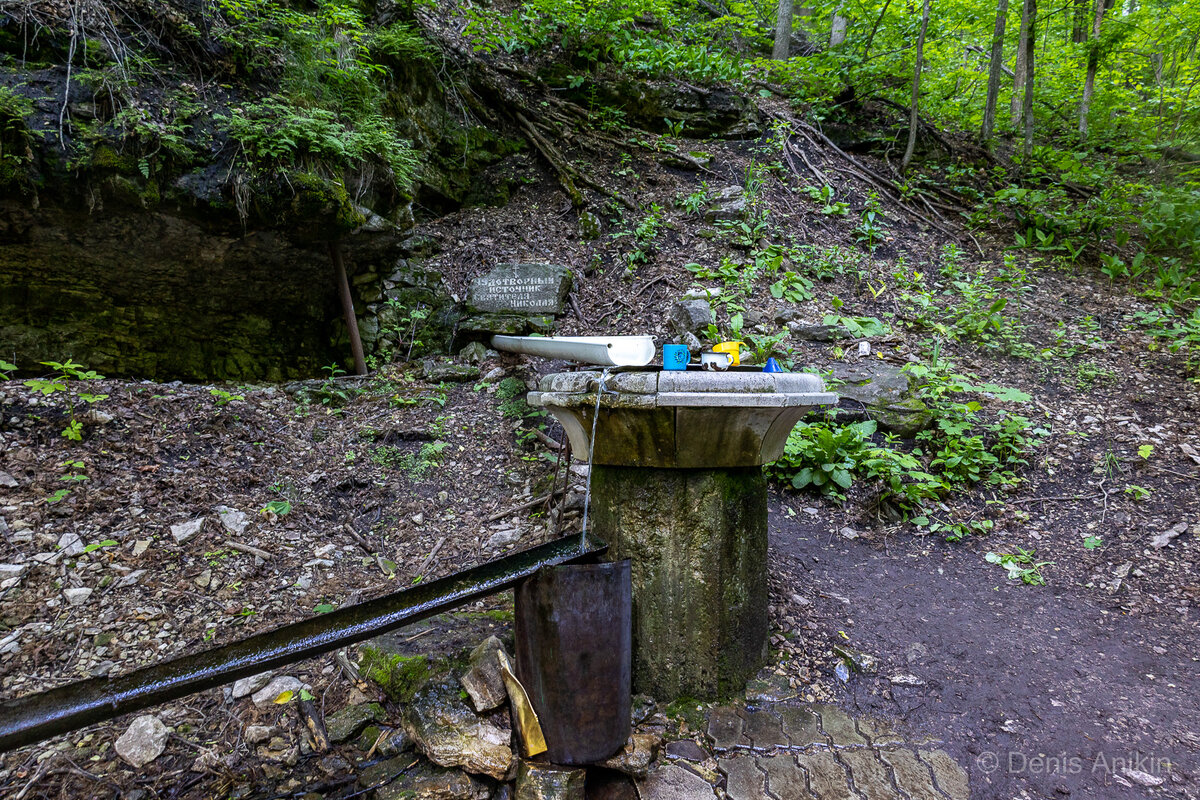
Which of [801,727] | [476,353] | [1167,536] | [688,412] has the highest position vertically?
[688,412]

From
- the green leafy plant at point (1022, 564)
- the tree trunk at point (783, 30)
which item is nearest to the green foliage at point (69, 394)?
the green leafy plant at point (1022, 564)

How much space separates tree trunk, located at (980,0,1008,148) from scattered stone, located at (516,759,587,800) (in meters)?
9.70

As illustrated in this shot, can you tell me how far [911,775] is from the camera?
1.88 metres

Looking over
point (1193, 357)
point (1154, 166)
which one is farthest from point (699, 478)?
point (1154, 166)

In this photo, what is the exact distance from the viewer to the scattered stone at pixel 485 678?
1.96m

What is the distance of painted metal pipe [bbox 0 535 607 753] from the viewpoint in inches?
49.1

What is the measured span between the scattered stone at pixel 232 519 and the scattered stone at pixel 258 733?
1413 millimetres

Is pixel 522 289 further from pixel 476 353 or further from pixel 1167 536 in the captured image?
pixel 1167 536

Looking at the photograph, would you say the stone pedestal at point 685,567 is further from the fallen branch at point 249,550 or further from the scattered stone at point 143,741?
the fallen branch at point 249,550

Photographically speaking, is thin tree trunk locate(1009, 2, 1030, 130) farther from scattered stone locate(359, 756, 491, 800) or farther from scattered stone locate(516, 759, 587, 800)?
scattered stone locate(359, 756, 491, 800)

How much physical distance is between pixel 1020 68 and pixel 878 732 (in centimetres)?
1010

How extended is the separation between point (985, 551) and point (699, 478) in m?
2.35

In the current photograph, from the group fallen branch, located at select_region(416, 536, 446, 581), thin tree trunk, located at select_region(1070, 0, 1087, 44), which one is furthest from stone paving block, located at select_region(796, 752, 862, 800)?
thin tree trunk, located at select_region(1070, 0, 1087, 44)

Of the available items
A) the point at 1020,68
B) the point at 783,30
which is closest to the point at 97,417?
the point at 1020,68
